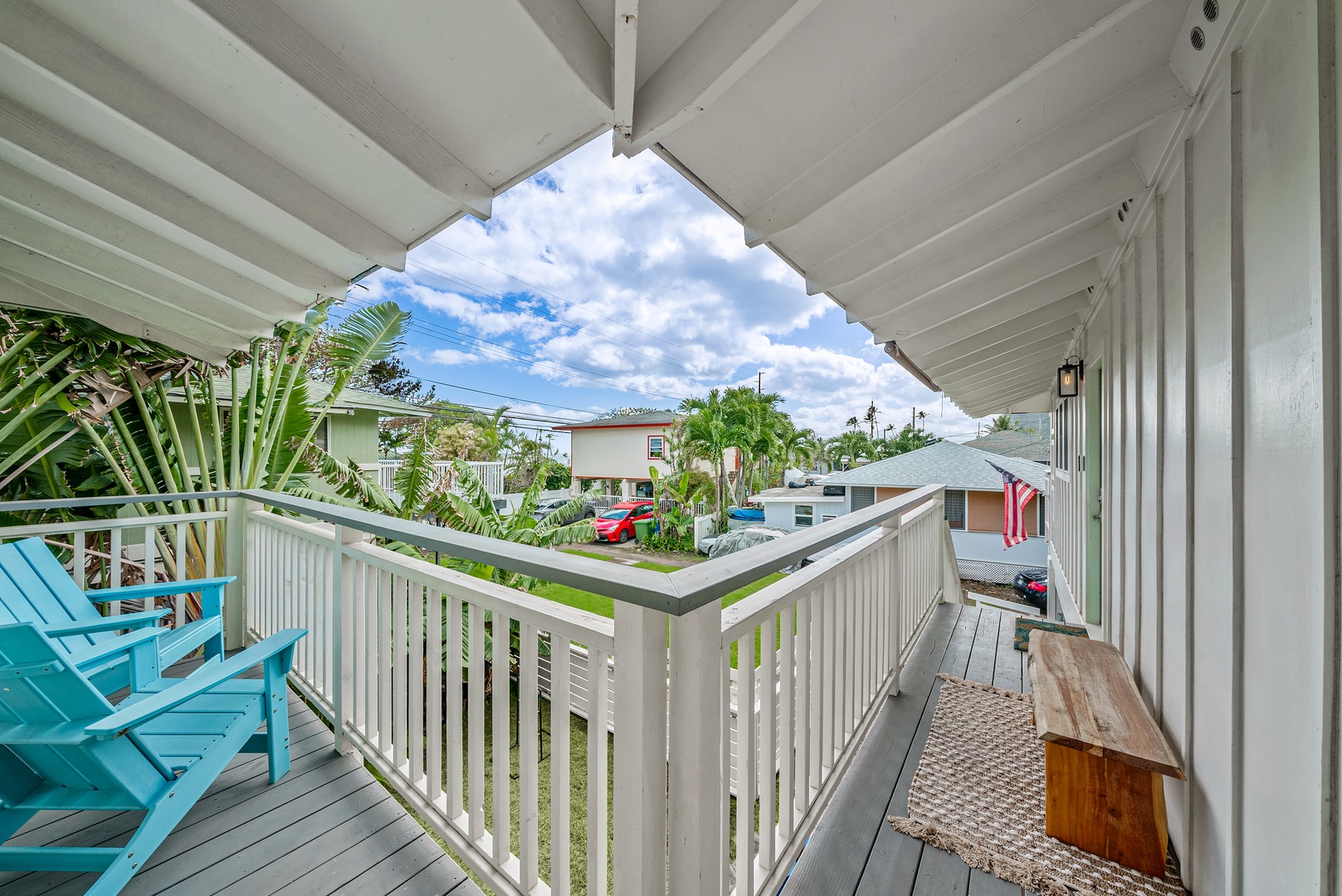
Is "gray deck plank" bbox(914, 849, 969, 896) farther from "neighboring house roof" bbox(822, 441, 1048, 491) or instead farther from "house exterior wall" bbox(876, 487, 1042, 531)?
"house exterior wall" bbox(876, 487, 1042, 531)

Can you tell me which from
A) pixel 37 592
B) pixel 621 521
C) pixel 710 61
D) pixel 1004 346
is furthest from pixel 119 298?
pixel 621 521

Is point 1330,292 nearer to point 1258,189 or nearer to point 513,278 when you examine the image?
point 1258,189

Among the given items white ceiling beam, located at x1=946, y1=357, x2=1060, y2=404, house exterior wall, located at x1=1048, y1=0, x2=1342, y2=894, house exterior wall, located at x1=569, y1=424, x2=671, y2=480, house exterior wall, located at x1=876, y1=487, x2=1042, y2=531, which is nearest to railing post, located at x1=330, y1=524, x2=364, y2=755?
house exterior wall, located at x1=1048, y1=0, x2=1342, y2=894

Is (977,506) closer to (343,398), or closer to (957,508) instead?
(957,508)

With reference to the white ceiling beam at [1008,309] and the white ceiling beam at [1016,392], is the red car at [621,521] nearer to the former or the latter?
the white ceiling beam at [1016,392]

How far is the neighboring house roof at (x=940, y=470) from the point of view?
49.0ft

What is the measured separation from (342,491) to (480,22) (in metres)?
5.66

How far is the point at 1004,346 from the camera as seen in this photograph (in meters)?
4.52

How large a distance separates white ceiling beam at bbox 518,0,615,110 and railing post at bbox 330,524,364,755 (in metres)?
1.87

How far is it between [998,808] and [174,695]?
282cm

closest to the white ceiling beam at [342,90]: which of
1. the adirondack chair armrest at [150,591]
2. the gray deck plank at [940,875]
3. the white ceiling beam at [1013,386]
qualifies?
the adirondack chair armrest at [150,591]

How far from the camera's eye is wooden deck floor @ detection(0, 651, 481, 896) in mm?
1543

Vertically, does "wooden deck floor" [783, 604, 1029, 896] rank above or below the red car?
above

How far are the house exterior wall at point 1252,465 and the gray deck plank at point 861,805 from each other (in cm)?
90
